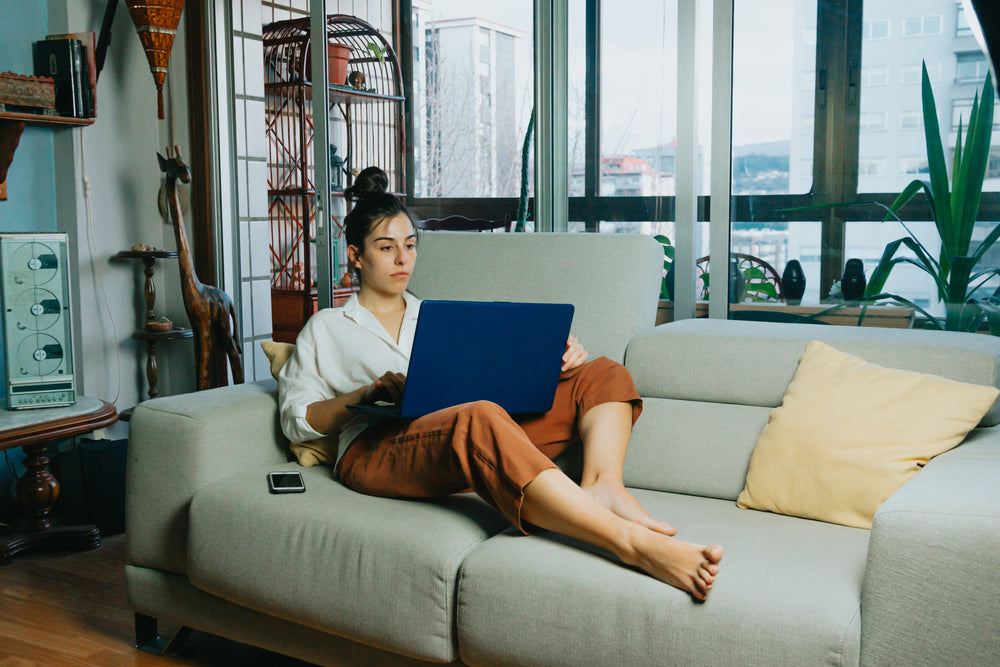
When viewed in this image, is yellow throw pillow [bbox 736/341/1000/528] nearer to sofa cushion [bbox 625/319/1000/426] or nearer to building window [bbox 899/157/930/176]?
sofa cushion [bbox 625/319/1000/426]

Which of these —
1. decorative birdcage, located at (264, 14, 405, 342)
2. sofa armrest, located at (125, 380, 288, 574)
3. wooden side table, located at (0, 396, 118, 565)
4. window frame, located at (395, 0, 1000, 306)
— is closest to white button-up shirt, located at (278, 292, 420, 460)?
sofa armrest, located at (125, 380, 288, 574)

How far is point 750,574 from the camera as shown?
144 centimetres

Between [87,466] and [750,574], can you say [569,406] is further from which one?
[87,466]

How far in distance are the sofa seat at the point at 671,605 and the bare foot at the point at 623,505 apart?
0.08 m

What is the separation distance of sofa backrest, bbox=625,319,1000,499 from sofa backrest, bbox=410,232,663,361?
9 cm

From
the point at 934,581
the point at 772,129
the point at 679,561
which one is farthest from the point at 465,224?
the point at 934,581

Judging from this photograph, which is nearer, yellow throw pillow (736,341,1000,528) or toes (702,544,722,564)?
toes (702,544,722,564)

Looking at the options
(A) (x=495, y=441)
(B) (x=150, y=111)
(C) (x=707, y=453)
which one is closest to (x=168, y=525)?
(A) (x=495, y=441)

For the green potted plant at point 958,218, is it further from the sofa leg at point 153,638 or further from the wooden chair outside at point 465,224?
the sofa leg at point 153,638

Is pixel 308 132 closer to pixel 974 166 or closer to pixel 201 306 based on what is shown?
pixel 201 306

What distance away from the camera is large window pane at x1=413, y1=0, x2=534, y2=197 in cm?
312

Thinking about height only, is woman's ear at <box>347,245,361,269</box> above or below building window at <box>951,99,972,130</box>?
below

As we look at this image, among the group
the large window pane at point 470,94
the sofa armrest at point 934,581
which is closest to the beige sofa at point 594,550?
the sofa armrest at point 934,581

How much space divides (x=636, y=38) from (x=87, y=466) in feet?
7.12
